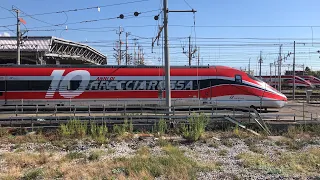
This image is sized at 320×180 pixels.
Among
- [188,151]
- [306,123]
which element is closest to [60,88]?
[188,151]

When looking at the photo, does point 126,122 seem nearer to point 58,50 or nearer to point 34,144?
point 34,144

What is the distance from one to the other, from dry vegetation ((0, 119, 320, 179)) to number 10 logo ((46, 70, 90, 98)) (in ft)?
30.1

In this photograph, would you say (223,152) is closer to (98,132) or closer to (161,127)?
(161,127)

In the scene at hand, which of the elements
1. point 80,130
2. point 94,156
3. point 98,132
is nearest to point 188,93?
point 98,132

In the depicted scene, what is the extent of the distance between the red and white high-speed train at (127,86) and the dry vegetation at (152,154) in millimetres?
8068

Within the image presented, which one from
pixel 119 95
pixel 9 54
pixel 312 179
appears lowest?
pixel 312 179

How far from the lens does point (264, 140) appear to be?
1344cm

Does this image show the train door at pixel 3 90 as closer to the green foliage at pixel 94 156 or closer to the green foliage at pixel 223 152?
the green foliage at pixel 94 156

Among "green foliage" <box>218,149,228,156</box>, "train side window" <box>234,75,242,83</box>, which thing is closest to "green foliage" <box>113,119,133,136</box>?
"green foliage" <box>218,149,228,156</box>

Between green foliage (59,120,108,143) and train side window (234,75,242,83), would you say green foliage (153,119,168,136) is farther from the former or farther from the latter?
train side window (234,75,242,83)

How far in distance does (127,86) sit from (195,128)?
34.7 feet

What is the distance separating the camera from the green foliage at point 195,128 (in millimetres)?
13305

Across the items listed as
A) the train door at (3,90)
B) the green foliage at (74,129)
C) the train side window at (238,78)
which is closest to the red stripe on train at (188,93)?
the train side window at (238,78)

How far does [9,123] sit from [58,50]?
207ft
